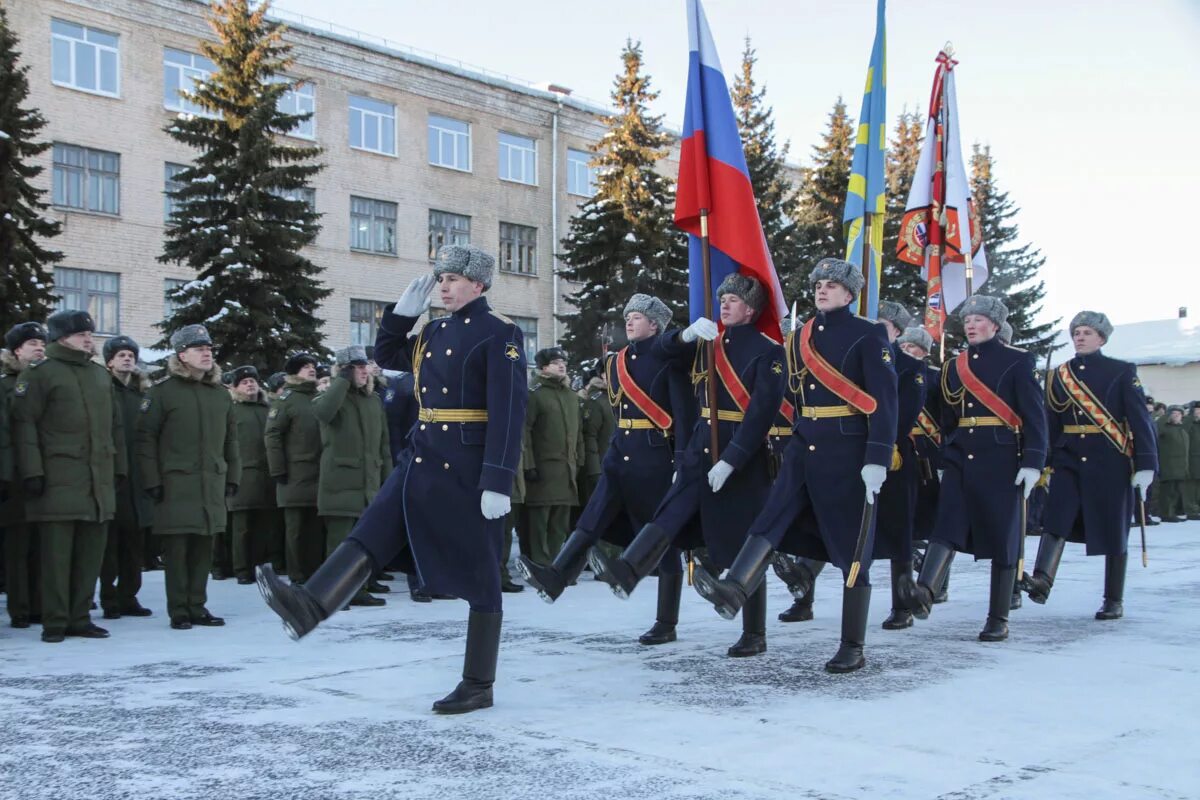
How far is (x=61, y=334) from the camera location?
8.53 metres

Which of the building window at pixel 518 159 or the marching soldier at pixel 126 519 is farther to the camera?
the building window at pixel 518 159

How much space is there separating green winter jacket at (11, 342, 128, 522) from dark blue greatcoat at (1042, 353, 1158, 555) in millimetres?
6300

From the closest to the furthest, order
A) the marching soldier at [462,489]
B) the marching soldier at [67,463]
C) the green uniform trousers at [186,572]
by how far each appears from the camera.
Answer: the marching soldier at [462,489] → the marching soldier at [67,463] → the green uniform trousers at [186,572]

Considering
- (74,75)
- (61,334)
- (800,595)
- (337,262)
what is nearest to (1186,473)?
(800,595)

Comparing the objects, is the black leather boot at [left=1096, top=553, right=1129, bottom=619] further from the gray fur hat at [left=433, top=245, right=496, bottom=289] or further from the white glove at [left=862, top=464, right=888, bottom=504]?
the gray fur hat at [left=433, top=245, right=496, bottom=289]

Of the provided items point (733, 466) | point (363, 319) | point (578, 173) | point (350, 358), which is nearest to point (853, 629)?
point (733, 466)

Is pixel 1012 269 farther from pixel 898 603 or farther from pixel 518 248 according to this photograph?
pixel 898 603

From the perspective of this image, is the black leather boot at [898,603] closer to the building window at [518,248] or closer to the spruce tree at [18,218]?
the spruce tree at [18,218]

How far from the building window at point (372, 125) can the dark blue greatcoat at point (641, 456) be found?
31.0 meters

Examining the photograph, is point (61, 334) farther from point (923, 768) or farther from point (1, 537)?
point (923, 768)

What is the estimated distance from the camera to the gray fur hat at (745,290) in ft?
24.4

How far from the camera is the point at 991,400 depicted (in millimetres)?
8219

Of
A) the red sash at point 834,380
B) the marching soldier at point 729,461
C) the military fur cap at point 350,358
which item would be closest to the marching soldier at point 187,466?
the military fur cap at point 350,358

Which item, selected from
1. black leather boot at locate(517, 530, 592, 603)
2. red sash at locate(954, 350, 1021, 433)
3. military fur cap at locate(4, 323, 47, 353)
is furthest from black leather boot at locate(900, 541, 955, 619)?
military fur cap at locate(4, 323, 47, 353)
